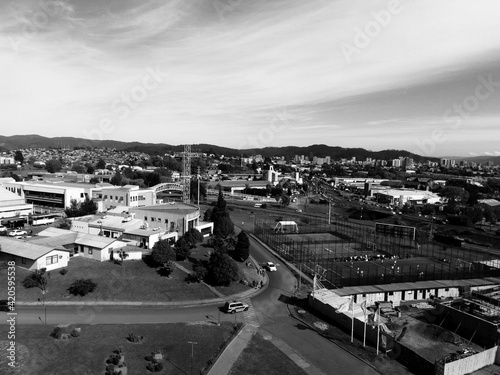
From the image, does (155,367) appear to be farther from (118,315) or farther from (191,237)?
(191,237)

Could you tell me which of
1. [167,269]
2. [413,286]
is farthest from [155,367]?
[413,286]

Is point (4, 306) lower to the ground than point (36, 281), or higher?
lower

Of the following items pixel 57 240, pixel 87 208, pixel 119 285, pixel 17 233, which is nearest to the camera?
pixel 119 285

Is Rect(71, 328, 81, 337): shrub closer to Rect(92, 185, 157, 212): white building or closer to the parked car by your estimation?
the parked car

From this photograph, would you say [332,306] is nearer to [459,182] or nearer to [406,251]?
[406,251]

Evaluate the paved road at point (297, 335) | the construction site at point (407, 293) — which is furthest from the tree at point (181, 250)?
the construction site at point (407, 293)

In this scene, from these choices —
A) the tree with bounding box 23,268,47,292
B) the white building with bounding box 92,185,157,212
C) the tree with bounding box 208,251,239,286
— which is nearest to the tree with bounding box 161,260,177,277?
the tree with bounding box 208,251,239,286

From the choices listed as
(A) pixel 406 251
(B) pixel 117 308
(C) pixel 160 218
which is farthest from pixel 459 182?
(B) pixel 117 308
